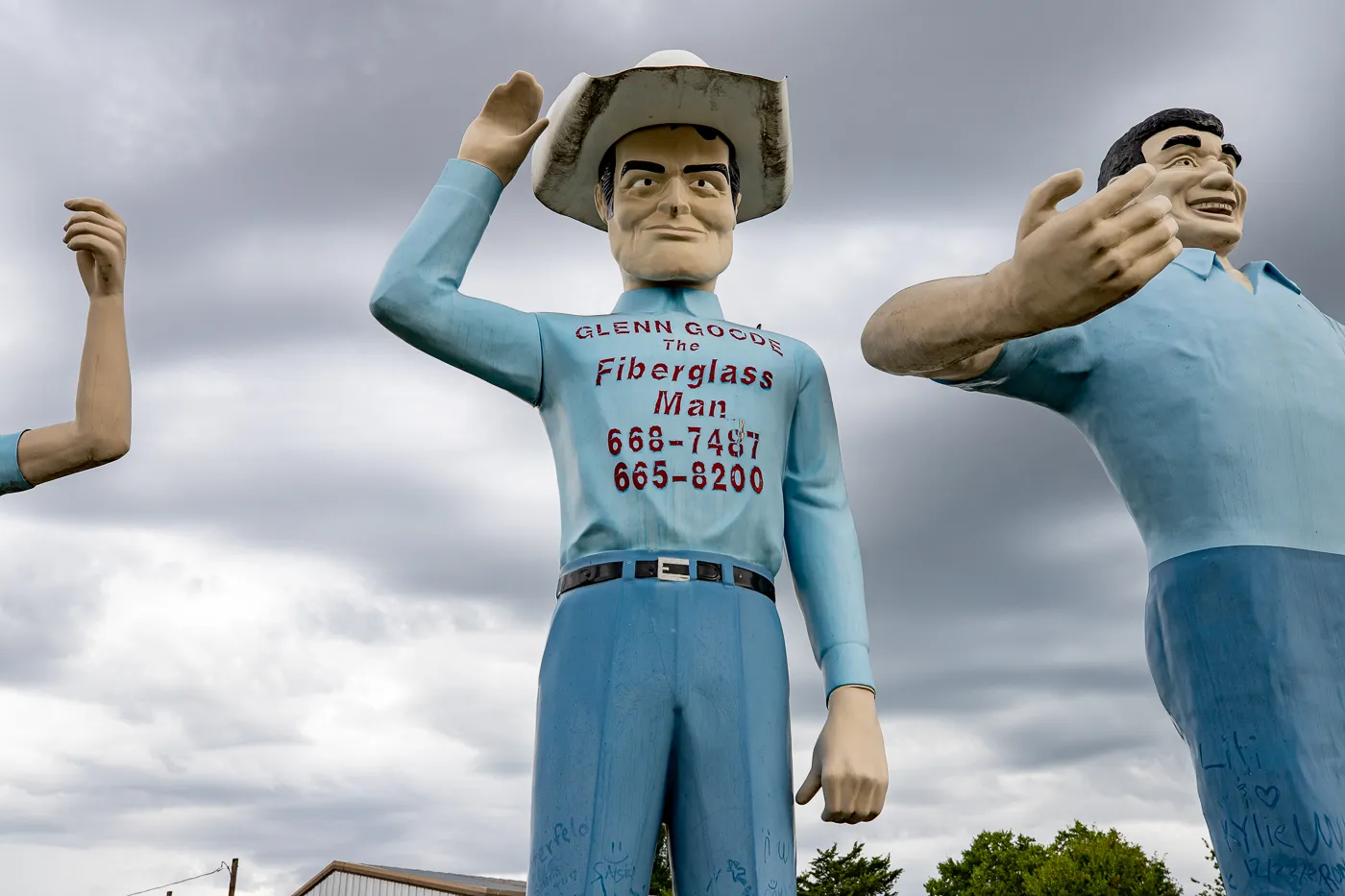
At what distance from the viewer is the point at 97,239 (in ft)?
13.1


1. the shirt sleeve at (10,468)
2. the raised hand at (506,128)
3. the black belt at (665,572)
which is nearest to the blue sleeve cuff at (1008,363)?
the black belt at (665,572)

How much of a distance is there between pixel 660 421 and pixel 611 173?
3.08ft

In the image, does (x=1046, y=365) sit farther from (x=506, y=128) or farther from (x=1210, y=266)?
(x=506, y=128)

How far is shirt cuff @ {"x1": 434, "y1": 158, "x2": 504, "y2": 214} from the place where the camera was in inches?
154

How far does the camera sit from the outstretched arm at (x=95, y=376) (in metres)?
3.96

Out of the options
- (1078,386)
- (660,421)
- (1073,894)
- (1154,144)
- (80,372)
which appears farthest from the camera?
(1073,894)

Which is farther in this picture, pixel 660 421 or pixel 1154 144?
pixel 1154 144

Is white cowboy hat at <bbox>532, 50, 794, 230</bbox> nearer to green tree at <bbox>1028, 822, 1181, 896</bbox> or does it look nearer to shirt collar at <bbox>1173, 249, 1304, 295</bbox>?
shirt collar at <bbox>1173, 249, 1304, 295</bbox>

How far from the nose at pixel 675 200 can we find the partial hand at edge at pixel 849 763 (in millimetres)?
1434

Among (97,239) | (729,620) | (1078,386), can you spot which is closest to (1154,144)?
(1078,386)

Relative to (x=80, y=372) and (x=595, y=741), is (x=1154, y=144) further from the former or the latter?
(x=80, y=372)

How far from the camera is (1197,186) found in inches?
177

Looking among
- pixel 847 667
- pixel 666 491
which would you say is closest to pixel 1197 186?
pixel 847 667

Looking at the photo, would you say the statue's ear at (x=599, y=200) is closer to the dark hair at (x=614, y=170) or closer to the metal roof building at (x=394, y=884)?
the dark hair at (x=614, y=170)
